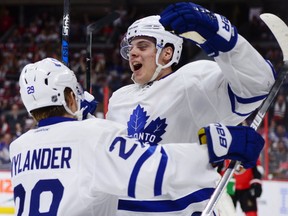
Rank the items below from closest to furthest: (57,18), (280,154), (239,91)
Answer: (239,91) → (280,154) → (57,18)

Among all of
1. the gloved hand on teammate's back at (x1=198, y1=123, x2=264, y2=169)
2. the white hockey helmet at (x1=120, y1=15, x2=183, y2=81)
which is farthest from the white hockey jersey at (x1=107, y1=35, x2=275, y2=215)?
the gloved hand on teammate's back at (x1=198, y1=123, x2=264, y2=169)

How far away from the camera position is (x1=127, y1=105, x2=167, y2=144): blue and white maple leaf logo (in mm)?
2697

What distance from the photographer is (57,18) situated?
45.0ft

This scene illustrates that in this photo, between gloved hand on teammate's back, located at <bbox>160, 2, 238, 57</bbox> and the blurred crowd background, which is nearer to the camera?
gloved hand on teammate's back, located at <bbox>160, 2, 238, 57</bbox>

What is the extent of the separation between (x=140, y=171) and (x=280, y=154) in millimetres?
5169

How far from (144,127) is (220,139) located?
648 millimetres

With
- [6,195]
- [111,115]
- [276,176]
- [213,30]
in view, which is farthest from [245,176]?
[213,30]

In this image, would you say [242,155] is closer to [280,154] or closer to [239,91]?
[239,91]

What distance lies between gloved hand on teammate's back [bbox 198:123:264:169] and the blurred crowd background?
236 inches

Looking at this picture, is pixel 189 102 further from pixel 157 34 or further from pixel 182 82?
pixel 157 34

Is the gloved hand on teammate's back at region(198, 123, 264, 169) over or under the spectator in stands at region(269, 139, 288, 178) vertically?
over

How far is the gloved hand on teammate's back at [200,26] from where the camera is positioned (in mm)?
2207

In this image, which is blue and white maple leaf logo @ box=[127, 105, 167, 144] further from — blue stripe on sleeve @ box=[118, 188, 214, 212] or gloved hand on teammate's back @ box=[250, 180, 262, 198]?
gloved hand on teammate's back @ box=[250, 180, 262, 198]

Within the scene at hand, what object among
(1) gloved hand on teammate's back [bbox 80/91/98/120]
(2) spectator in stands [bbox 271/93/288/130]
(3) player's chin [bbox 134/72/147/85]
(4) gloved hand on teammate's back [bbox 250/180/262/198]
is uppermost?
(3) player's chin [bbox 134/72/147/85]
